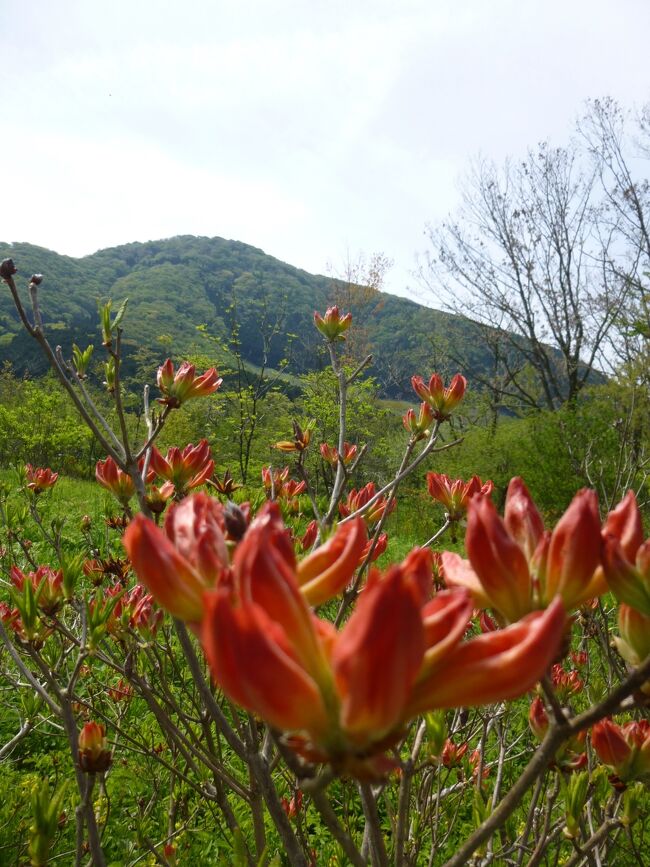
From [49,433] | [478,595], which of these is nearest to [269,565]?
[478,595]

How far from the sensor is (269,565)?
43cm

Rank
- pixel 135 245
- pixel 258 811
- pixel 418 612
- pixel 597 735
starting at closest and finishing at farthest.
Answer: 1. pixel 418 612
2. pixel 597 735
3. pixel 258 811
4. pixel 135 245

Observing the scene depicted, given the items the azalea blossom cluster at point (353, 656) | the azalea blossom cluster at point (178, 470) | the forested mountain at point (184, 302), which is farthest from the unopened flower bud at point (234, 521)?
the forested mountain at point (184, 302)

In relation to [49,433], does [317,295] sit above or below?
above

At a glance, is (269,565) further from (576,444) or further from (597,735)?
(576,444)

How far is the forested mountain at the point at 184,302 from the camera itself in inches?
2098

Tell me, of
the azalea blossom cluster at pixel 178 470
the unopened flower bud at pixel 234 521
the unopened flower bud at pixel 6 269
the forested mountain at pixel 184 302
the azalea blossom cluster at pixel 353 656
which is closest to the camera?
the azalea blossom cluster at pixel 353 656

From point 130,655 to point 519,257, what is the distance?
18828 millimetres

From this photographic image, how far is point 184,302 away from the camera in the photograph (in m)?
78.4

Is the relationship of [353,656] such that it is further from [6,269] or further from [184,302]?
[184,302]

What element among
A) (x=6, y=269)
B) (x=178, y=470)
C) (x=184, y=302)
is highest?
(x=184, y=302)

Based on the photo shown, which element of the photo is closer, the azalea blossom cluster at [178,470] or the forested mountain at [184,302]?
the azalea blossom cluster at [178,470]

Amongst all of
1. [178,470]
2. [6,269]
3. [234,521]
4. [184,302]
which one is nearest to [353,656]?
[234,521]

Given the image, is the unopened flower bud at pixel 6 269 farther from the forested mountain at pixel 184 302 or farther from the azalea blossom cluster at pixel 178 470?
the forested mountain at pixel 184 302
